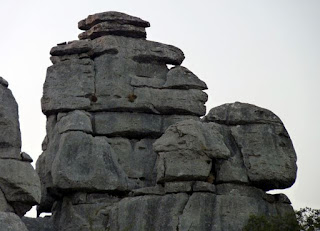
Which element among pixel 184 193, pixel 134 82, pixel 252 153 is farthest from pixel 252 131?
pixel 134 82

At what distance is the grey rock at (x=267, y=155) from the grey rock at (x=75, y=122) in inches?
267

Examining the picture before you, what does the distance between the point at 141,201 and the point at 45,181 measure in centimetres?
661

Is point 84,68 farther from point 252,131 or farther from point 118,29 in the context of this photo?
point 252,131

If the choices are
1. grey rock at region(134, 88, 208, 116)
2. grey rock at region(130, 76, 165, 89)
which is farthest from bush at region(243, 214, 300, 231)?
grey rock at region(130, 76, 165, 89)

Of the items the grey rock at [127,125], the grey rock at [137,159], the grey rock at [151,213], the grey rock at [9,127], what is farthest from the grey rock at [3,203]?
the grey rock at [127,125]

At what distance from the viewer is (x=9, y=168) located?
1805 inches

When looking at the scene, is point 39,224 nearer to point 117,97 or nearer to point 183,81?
point 117,97

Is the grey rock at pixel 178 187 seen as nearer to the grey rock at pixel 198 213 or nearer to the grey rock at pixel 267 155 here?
the grey rock at pixel 198 213

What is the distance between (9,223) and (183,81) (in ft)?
62.4

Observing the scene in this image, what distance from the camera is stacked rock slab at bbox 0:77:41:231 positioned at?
4588cm

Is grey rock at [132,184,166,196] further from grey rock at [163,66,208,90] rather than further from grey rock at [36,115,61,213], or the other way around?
grey rock at [163,66,208,90]

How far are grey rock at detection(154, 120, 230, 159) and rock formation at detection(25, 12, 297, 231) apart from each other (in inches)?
1.9

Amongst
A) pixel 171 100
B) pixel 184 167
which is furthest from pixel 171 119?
pixel 184 167

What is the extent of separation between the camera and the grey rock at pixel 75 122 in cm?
5466
